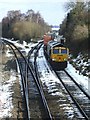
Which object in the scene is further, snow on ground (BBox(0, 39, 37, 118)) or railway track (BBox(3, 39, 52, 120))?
snow on ground (BBox(0, 39, 37, 118))

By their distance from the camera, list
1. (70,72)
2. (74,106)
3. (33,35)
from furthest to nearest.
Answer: (33,35)
(70,72)
(74,106)

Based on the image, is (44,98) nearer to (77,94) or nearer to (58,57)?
(77,94)

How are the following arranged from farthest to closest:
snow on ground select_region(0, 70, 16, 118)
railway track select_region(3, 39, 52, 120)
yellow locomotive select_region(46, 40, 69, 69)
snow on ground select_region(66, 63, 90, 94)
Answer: yellow locomotive select_region(46, 40, 69, 69) → snow on ground select_region(66, 63, 90, 94) → snow on ground select_region(0, 70, 16, 118) → railway track select_region(3, 39, 52, 120)

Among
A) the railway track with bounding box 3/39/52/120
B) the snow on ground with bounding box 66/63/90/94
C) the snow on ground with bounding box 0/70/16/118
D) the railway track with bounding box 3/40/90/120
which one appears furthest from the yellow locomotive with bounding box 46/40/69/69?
the snow on ground with bounding box 0/70/16/118

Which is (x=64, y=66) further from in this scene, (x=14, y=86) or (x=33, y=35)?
(x=33, y=35)

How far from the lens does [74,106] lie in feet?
58.6

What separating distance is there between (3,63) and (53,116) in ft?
65.2

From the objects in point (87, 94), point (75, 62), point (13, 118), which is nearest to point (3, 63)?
point (75, 62)

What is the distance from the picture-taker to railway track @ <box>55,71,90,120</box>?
1717 centimetres

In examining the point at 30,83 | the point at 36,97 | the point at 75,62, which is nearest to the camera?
the point at 36,97

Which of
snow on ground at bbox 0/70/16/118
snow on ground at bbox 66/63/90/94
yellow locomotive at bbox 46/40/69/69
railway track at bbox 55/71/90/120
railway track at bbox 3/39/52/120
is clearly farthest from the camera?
yellow locomotive at bbox 46/40/69/69

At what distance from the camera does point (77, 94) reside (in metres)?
20.6

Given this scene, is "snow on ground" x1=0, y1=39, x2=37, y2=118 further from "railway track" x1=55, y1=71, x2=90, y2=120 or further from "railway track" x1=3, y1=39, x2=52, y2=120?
"railway track" x1=55, y1=71, x2=90, y2=120

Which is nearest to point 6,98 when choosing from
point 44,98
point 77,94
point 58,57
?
point 44,98
